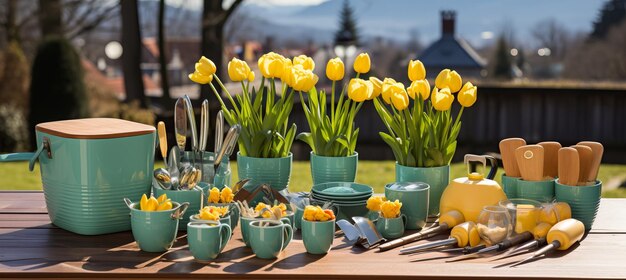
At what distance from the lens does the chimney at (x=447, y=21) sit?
19266 millimetres

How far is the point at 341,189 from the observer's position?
1.79 meters

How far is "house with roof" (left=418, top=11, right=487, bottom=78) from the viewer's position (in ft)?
61.8

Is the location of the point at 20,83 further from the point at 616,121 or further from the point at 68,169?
the point at 68,169

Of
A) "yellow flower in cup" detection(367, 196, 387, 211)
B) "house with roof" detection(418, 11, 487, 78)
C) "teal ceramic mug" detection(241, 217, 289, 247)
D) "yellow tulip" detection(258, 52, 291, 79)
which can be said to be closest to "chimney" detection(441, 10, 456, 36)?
"house with roof" detection(418, 11, 487, 78)

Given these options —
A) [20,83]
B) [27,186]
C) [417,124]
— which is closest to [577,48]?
[20,83]

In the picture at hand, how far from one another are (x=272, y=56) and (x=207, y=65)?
154 mm

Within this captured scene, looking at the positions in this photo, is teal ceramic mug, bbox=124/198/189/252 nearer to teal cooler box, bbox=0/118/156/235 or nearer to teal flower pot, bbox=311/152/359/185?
teal cooler box, bbox=0/118/156/235

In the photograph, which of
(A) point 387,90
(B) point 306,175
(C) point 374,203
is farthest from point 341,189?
(B) point 306,175

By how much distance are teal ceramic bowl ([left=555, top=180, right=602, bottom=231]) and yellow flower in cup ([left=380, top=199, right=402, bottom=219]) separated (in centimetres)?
37

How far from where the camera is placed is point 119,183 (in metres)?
1.64

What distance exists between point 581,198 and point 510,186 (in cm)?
16

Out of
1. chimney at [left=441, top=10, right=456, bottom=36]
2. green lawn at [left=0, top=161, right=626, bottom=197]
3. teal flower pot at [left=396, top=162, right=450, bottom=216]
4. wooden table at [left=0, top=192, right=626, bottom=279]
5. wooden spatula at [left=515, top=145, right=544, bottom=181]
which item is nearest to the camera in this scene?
wooden table at [left=0, top=192, right=626, bottom=279]

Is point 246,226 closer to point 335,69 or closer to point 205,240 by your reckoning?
point 205,240

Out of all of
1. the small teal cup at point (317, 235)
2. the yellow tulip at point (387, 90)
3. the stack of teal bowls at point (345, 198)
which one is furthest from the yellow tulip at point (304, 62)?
the small teal cup at point (317, 235)
